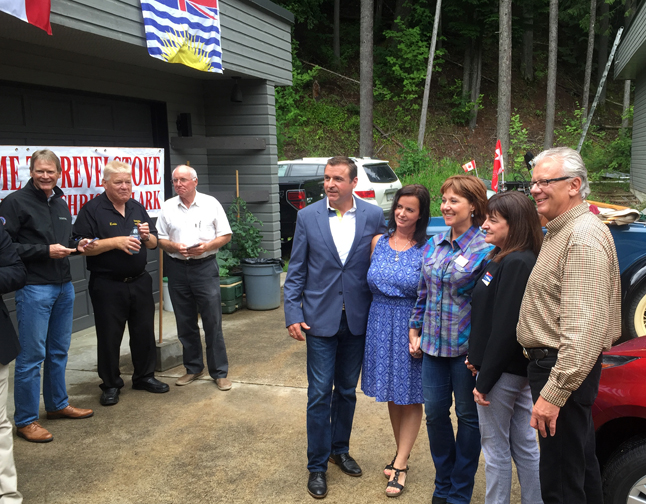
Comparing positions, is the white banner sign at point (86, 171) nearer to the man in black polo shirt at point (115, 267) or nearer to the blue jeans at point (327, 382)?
the man in black polo shirt at point (115, 267)

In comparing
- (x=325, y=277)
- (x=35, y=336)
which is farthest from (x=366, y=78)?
(x=325, y=277)

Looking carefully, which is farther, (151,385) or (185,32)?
(185,32)

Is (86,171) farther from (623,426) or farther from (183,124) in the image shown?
(623,426)

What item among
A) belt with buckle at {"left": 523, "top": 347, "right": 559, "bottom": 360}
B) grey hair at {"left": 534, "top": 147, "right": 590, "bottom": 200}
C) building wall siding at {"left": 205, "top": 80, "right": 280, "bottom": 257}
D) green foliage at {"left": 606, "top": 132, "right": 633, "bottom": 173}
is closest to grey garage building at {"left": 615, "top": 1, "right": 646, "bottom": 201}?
green foliage at {"left": 606, "top": 132, "right": 633, "bottom": 173}

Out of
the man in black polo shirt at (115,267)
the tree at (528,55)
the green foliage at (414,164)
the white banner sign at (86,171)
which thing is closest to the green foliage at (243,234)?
the white banner sign at (86,171)

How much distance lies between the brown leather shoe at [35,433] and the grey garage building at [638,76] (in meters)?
14.4

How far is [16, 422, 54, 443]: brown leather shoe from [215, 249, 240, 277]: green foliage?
11.7 feet

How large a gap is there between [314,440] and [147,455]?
4.10 feet

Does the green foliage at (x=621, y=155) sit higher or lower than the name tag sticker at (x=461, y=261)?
higher

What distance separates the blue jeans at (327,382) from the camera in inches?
136

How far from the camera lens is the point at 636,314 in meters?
5.88

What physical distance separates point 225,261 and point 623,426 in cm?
568

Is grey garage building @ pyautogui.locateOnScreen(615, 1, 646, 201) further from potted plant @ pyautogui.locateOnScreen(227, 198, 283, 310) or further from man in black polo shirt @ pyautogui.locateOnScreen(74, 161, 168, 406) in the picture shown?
man in black polo shirt @ pyautogui.locateOnScreen(74, 161, 168, 406)

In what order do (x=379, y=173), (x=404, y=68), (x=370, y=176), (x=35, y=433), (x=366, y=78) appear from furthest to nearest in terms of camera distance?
(x=404, y=68), (x=366, y=78), (x=379, y=173), (x=370, y=176), (x=35, y=433)
